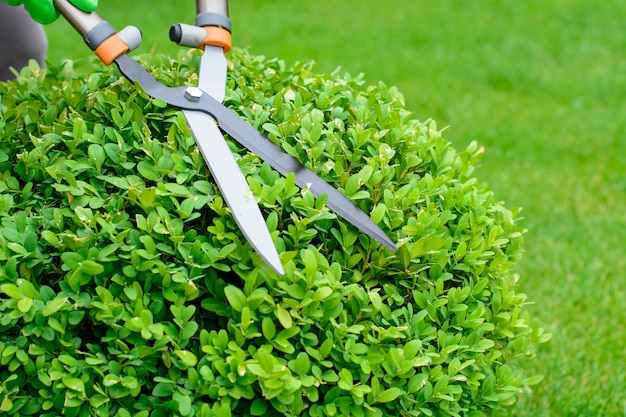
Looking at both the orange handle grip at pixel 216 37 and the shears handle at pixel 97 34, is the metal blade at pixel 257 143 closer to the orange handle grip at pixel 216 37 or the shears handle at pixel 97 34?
the shears handle at pixel 97 34

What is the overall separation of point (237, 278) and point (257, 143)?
15.0 inches

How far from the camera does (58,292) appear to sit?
6.14ft

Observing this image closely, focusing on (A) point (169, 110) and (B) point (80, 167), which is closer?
(B) point (80, 167)

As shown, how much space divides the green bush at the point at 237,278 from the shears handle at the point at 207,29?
0.17 metres

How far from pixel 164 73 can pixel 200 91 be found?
0.31m

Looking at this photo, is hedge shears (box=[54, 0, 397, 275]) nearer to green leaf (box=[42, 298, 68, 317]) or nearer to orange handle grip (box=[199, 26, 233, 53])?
orange handle grip (box=[199, 26, 233, 53])

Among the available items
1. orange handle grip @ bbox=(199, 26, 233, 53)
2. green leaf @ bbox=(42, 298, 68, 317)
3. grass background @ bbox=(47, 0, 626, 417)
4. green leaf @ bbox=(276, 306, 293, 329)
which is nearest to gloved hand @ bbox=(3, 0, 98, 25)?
orange handle grip @ bbox=(199, 26, 233, 53)

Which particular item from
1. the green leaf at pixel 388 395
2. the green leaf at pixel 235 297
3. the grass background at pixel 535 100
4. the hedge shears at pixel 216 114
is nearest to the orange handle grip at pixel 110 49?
the hedge shears at pixel 216 114

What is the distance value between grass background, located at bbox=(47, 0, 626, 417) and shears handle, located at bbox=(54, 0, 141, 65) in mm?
597

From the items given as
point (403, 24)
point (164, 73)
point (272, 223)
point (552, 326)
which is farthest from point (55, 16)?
point (403, 24)

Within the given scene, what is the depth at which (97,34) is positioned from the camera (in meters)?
2.01

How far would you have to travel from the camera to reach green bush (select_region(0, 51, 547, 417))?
1714 millimetres

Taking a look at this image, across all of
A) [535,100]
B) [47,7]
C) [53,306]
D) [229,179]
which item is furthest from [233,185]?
[535,100]

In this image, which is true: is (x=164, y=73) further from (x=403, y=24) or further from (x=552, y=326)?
(x=403, y=24)
